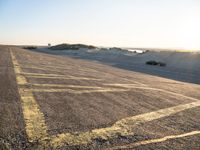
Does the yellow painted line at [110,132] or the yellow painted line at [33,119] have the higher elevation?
the yellow painted line at [33,119]

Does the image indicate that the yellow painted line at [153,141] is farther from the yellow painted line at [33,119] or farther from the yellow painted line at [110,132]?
the yellow painted line at [33,119]

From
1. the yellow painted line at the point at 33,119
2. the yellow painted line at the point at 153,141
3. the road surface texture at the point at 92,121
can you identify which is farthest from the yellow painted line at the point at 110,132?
the yellow painted line at the point at 153,141

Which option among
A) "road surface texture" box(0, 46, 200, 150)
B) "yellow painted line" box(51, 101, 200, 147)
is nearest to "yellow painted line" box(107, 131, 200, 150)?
"road surface texture" box(0, 46, 200, 150)

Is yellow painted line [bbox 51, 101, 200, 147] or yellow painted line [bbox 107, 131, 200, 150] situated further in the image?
yellow painted line [bbox 51, 101, 200, 147]

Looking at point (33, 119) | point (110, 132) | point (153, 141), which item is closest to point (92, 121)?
point (110, 132)

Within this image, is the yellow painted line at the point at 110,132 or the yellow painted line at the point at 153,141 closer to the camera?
the yellow painted line at the point at 153,141

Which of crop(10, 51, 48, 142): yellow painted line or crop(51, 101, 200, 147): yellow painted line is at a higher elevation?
crop(10, 51, 48, 142): yellow painted line

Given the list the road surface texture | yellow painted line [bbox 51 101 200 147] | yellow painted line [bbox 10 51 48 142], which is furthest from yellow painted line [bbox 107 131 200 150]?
yellow painted line [bbox 10 51 48 142]

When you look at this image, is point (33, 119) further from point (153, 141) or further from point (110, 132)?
point (153, 141)

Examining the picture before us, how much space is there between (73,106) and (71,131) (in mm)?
1673

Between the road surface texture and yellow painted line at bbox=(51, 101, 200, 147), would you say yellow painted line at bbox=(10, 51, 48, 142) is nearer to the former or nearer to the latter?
the road surface texture

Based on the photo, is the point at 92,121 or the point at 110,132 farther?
the point at 92,121

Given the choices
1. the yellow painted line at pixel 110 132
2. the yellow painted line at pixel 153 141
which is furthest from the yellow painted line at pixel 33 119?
the yellow painted line at pixel 153 141

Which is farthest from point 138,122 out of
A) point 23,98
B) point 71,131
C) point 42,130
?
point 23,98
